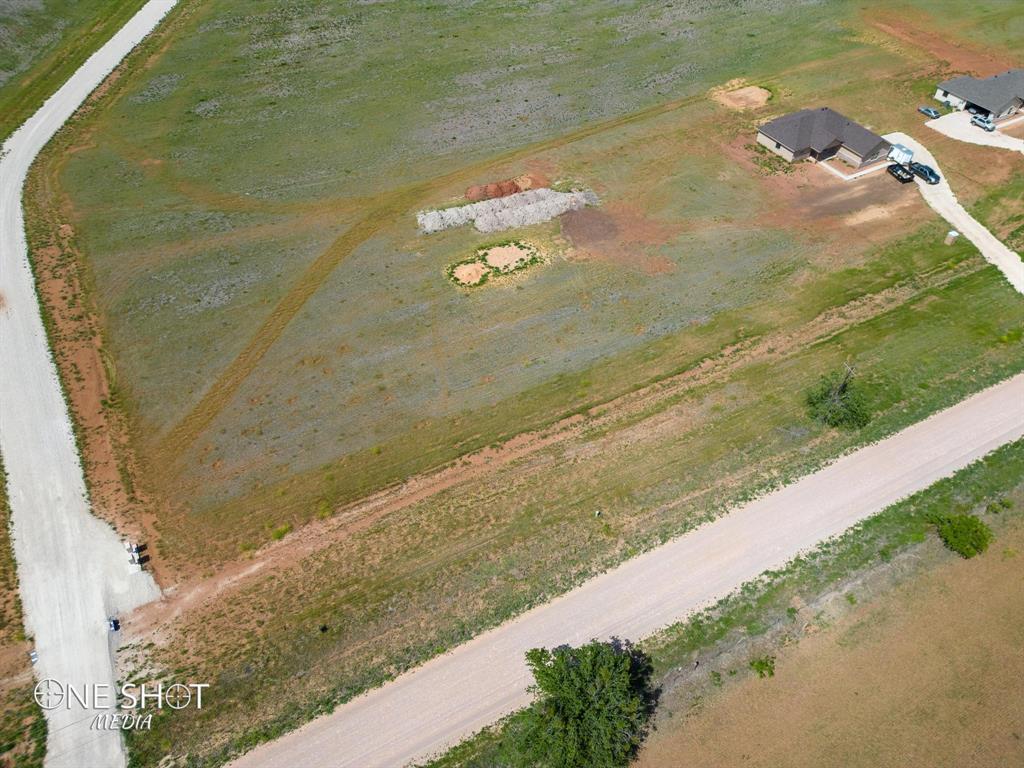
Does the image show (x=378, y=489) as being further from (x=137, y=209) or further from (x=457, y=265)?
(x=137, y=209)

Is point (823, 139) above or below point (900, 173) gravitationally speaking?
above

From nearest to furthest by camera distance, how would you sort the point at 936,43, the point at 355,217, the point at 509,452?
the point at 509,452 < the point at 355,217 < the point at 936,43

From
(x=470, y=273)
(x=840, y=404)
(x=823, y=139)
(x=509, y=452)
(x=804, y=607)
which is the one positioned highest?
(x=470, y=273)

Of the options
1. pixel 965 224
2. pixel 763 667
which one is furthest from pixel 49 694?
pixel 965 224

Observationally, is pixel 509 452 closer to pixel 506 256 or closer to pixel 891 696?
pixel 506 256

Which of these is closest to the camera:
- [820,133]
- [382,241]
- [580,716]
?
[580,716]

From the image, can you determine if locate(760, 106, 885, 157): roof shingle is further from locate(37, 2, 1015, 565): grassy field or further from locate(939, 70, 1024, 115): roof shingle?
locate(939, 70, 1024, 115): roof shingle

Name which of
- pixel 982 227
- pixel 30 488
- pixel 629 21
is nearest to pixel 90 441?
pixel 30 488
